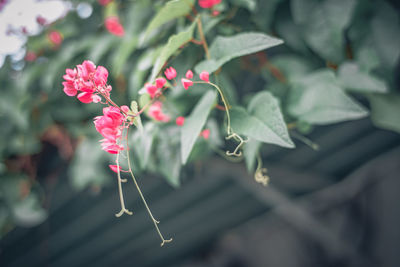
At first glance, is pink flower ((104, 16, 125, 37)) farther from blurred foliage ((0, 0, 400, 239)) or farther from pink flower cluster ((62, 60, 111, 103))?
pink flower cluster ((62, 60, 111, 103))

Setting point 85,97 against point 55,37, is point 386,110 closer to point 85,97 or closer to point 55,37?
point 85,97

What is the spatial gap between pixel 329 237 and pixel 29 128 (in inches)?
58.1

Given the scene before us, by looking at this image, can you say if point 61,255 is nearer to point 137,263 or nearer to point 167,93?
point 137,263

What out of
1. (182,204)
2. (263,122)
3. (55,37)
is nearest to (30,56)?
(55,37)

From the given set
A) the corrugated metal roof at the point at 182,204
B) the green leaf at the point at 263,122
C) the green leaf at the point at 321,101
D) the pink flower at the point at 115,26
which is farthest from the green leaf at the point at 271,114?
the corrugated metal roof at the point at 182,204

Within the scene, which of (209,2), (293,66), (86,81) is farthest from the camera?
(293,66)

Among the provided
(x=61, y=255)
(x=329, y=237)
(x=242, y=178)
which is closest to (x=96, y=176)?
(x=242, y=178)

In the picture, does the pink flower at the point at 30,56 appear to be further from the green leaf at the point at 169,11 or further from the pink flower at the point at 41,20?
the green leaf at the point at 169,11

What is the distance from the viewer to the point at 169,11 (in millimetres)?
456

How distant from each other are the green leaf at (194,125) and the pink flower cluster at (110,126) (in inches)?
3.7

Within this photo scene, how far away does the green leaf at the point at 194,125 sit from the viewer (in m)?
0.40

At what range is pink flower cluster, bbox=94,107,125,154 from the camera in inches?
14.3

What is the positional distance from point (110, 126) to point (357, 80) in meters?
0.46

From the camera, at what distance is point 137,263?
2.44m
